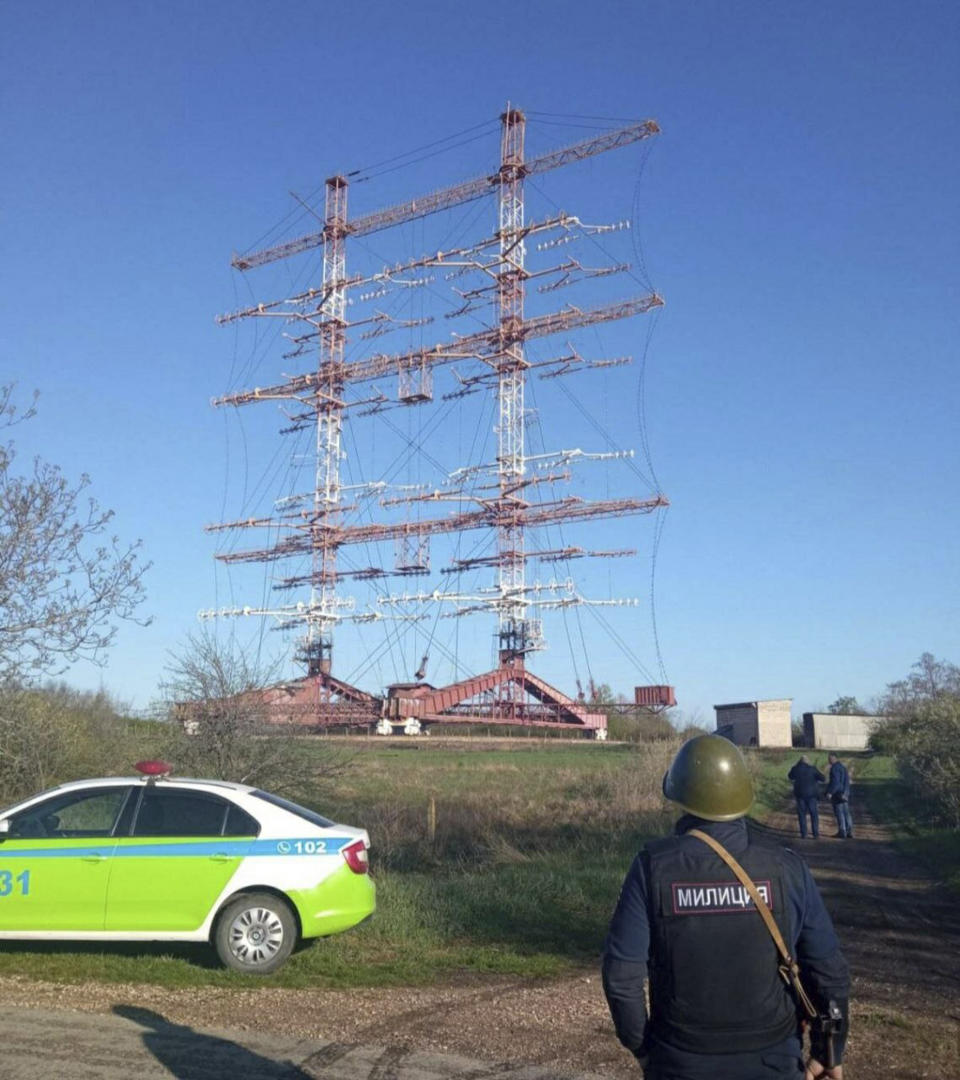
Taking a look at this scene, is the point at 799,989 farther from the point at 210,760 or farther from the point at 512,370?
the point at 512,370

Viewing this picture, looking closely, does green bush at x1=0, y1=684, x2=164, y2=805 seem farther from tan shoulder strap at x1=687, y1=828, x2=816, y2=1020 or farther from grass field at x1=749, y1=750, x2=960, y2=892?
grass field at x1=749, y1=750, x2=960, y2=892

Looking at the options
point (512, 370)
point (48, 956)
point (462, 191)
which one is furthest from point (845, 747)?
point (48, 956)

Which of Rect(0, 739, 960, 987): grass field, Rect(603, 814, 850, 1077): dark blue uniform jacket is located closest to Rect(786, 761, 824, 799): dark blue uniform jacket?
Rect(0, 739, 960, 987): grass field

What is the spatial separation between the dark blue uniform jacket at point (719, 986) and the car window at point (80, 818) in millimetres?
6046

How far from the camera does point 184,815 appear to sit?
26.7ft

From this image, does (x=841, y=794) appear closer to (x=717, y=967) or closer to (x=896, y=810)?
(x=896, y=810)

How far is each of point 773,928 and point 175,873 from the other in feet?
19.4

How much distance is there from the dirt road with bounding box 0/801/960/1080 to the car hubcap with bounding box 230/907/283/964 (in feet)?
1.58

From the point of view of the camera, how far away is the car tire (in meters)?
7.74

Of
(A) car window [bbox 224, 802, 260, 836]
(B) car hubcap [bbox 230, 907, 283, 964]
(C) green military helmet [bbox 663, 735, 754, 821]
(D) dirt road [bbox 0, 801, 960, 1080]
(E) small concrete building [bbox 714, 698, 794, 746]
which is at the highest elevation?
(E) small concrete building [bbox 714, 698, 794, 746]

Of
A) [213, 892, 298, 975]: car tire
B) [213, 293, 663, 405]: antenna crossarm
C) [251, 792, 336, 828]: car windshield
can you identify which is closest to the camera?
[213, 892, 298, 975]: car tire

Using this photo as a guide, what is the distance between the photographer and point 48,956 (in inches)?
319

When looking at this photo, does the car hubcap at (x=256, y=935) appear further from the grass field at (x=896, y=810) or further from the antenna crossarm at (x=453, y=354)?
the antenna crossarm at (x=453, y=354)

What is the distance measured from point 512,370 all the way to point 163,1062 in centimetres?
5939
